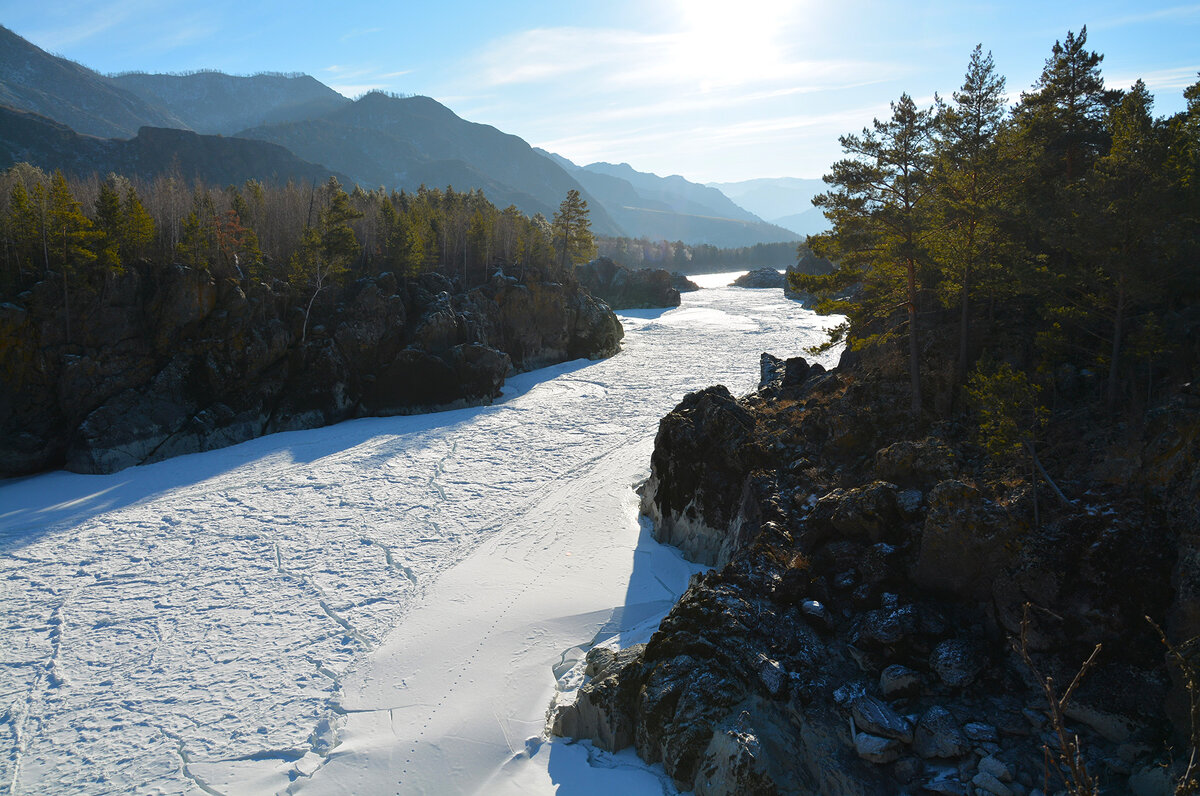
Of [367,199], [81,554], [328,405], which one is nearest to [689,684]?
[81,554]

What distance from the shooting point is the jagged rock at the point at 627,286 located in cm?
9825

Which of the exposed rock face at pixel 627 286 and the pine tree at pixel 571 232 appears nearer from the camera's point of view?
the pine tree at pixel 571 232

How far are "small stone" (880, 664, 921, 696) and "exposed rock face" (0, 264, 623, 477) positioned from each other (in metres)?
33.0

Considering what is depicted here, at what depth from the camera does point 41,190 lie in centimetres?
3022

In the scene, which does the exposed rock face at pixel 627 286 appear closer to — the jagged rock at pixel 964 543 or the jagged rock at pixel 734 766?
the jagged rock at pixel 964 543

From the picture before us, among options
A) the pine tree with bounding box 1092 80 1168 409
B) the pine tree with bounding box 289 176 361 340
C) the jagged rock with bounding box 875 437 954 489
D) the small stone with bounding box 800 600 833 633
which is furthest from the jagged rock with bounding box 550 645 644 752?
the pine tree with bounding box 289 176 361 340

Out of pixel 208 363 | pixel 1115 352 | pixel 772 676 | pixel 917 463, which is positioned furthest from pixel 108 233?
pixel 1115 352

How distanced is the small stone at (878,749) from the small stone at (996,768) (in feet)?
3.59

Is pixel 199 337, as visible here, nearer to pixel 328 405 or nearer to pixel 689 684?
pixel 328 405

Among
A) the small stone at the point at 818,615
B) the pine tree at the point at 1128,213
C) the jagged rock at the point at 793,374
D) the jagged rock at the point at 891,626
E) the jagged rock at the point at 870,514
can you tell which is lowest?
the small stone at the point at 818,615

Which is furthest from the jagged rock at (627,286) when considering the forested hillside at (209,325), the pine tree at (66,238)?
the pine tree at (66,238)

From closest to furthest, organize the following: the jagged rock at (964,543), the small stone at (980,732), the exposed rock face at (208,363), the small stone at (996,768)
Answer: the small stone at (996,768)
the small stone at (980,732)
the jagged rock at (964,543)
the exposed rock face at (208,363)

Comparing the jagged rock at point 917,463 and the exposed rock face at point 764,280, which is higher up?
the exposed rock face at point 764,280

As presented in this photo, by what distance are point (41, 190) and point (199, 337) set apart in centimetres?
968
